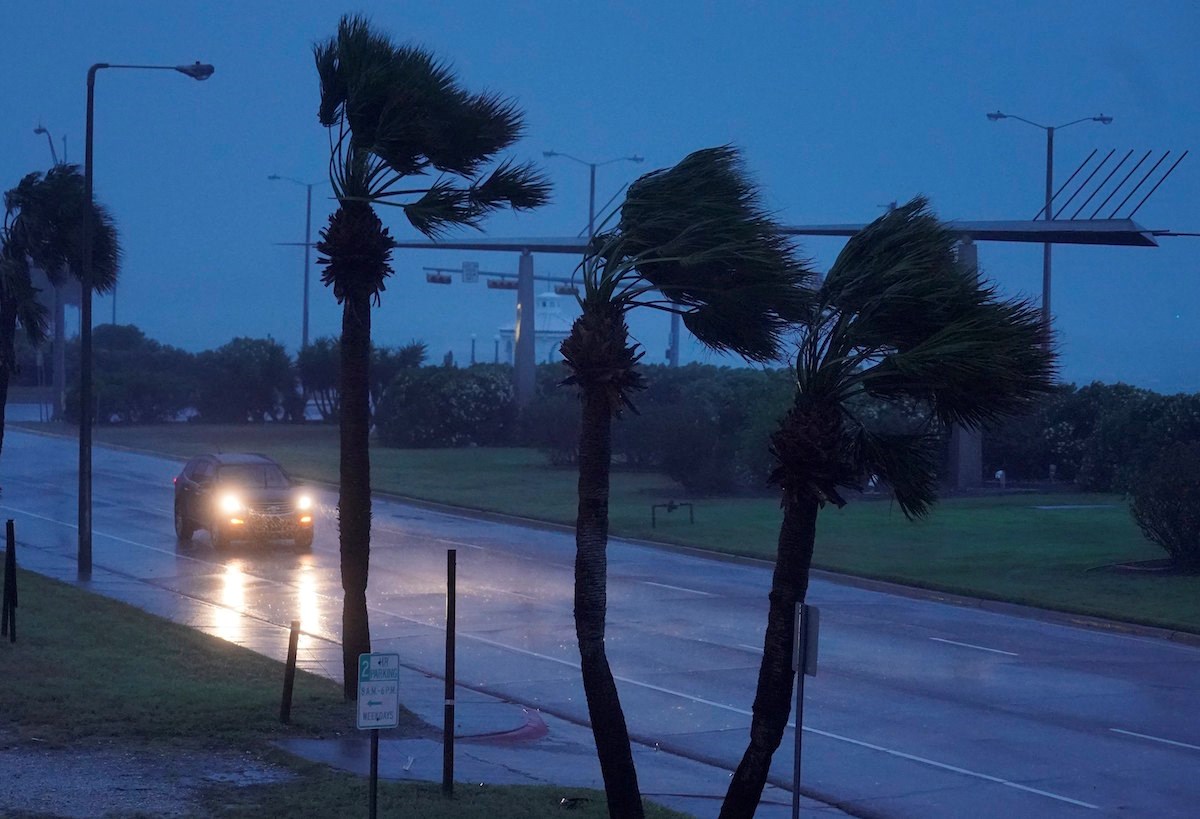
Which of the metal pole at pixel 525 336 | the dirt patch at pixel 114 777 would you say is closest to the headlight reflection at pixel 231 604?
the dirt patch at pixel 114 777

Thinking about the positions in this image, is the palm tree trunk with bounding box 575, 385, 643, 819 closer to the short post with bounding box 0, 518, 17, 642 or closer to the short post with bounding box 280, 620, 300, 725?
the short post with bounding box 280, 620, 300, 725

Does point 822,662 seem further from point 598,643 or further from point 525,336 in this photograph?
point 525,336

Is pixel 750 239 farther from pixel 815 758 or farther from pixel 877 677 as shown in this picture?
pixel 877 677

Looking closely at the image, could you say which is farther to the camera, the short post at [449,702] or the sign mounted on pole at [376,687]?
the short post at [449,702]

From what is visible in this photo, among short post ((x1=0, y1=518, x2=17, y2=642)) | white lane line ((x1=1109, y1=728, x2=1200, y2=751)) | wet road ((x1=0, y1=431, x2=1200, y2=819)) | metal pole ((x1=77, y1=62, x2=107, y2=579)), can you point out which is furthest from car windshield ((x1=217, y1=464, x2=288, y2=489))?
white lane line ((x1=1109, y1=728, x2=1200, y2=751))

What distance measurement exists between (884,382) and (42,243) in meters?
20.3

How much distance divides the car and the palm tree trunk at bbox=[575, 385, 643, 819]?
737 inches

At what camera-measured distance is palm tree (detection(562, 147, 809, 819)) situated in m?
8.98

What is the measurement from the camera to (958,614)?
70.7 ft

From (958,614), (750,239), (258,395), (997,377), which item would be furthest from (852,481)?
(258,395)

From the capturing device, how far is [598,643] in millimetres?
8984

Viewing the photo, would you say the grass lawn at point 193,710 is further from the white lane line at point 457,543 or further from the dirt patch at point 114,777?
the white lane line at point 457,543

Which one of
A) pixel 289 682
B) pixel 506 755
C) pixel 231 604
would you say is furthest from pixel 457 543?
pixel 506 755

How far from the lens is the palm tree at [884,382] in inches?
324
